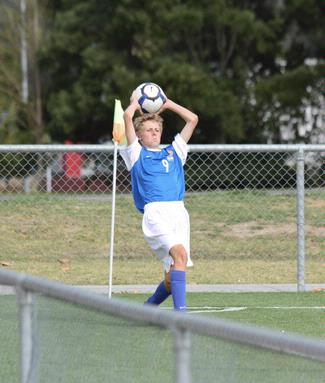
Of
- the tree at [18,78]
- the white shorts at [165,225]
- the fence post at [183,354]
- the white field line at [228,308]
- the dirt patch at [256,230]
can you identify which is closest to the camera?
the fence post at [183,354]

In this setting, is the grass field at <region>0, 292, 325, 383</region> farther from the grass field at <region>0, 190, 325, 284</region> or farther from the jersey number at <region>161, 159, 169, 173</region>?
the grass field at <region>0, 190, 325, 284</region>

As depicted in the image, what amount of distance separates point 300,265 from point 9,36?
25.9 m

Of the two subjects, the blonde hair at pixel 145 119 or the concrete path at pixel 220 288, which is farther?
the concrete path at pixel 220 288

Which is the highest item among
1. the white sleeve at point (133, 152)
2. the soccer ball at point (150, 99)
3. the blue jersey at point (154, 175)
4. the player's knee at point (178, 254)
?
the soccer ball at point (150, 99)

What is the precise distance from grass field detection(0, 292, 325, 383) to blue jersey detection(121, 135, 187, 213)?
3.93 metres

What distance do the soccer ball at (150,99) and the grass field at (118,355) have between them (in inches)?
174

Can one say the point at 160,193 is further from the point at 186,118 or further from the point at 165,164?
the point at 186,118

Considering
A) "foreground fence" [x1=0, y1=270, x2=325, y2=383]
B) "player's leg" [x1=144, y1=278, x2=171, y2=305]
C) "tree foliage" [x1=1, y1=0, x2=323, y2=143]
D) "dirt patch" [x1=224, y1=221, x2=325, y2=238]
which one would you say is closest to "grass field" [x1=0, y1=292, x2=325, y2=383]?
"foreground fence" [x1=0, y1=270, x2=325, y2=383]

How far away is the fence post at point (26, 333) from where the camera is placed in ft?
15.6

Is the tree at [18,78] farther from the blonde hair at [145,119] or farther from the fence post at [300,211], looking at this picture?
the blonde hair at [145,119]

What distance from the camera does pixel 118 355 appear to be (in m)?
4.34

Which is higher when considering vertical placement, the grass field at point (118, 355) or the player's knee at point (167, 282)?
the grass field at point (118, 355)

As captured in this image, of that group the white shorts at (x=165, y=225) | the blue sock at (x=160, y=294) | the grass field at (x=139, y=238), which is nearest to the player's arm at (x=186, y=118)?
the white shorts at (x=165, y=225)

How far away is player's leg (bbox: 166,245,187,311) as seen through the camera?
9.23m
